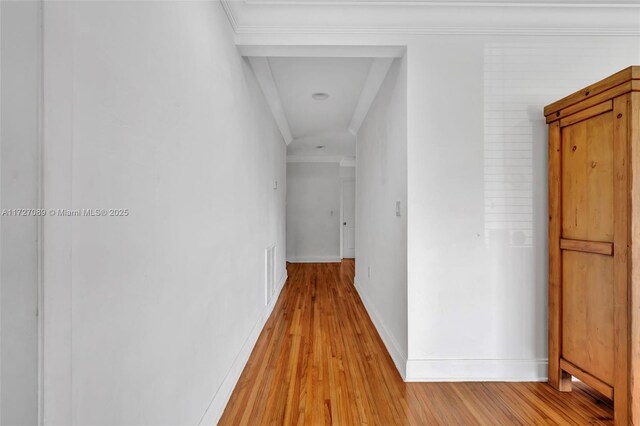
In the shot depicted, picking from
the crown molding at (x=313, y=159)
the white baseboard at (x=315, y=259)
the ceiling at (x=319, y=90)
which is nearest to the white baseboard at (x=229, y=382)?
the ceiling at (x=319, y=90)

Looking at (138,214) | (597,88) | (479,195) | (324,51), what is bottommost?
(138,214)

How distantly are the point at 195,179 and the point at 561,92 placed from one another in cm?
245

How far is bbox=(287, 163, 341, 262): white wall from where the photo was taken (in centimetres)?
723

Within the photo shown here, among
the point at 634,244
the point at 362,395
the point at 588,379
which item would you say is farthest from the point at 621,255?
the point at 362,395

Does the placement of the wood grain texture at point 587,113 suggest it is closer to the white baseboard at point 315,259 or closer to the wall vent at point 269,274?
the wall vent at point 269,274

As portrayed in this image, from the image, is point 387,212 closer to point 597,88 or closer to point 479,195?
point 479,195

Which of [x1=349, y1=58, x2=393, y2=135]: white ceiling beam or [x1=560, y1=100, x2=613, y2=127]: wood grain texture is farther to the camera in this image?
[x1=349, y1=58, x2=393, y2=135]: white ceiling beam

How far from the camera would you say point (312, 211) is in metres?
7.27

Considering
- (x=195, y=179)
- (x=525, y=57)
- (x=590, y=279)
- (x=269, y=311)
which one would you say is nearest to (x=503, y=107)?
(x=525, y=57)

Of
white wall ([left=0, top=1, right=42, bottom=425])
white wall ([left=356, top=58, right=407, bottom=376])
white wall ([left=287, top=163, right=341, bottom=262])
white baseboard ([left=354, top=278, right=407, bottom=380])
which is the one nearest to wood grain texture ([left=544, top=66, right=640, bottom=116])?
white wall ([left=356, top=58, right=407, bottom=376])

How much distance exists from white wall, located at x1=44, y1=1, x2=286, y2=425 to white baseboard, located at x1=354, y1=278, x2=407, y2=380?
1.14 m

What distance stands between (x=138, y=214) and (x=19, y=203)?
0.37 m

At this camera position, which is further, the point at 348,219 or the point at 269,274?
the point at 348,219

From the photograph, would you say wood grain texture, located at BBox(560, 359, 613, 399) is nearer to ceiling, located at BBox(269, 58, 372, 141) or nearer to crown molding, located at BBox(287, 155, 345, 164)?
ceiling, located at BBox(269, 58, 372, 141)
